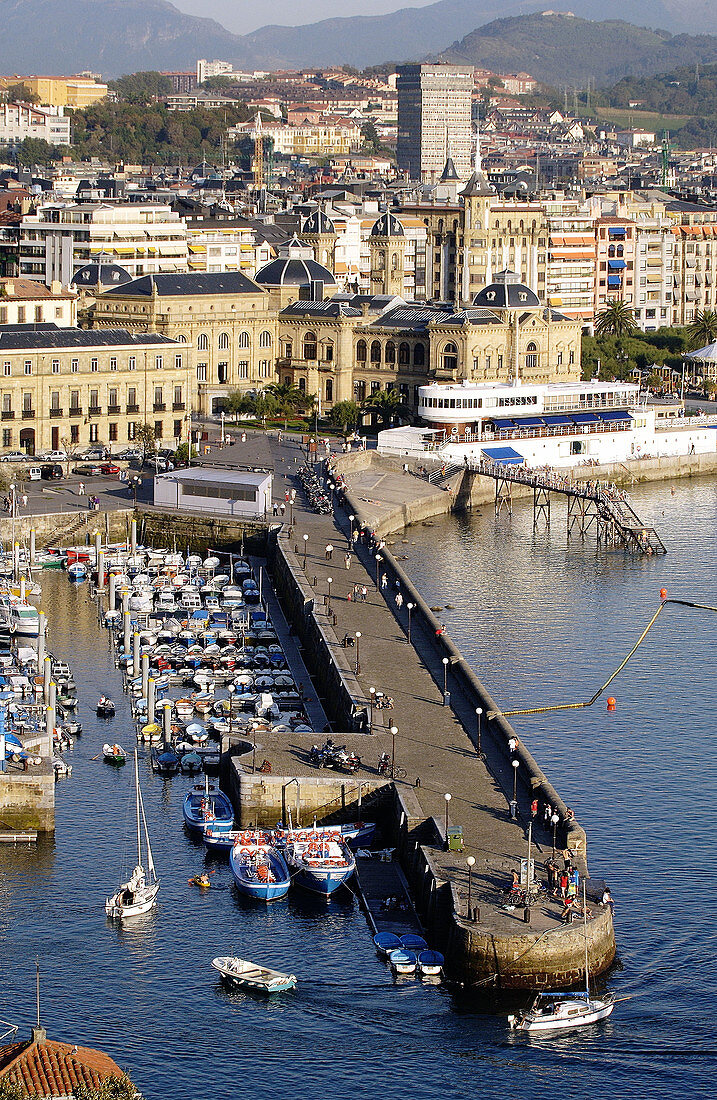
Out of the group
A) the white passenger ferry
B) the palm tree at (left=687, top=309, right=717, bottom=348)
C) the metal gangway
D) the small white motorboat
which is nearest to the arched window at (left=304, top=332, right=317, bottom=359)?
the white passenger ferry

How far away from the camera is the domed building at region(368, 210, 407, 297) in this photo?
10906cm

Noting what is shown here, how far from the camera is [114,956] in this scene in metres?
34.2

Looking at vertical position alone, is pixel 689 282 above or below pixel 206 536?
above

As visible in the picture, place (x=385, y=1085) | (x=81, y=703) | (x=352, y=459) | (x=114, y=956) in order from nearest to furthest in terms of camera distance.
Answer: (x=385, y=1085), (x=114, y=956), (x=81, y=703), (x=352, y=459)

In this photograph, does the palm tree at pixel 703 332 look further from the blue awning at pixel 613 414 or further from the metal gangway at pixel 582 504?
the metal gangway at pixel 582 504

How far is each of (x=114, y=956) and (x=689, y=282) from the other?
332 feet

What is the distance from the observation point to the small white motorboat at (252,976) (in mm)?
32875

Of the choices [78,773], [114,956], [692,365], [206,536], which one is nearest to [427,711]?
[78,773]

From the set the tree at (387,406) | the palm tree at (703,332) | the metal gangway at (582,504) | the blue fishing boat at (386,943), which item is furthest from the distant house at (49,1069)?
the palm tree at (703,332)

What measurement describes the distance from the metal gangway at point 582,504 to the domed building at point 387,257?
95.5 feet

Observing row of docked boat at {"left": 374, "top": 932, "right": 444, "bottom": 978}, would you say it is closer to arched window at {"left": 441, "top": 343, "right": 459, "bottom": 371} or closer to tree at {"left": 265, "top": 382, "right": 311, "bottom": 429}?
arched window at {"left": 441, "top": 343, "right": 459, "bottom": 371}

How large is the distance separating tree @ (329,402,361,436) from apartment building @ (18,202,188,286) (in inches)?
660

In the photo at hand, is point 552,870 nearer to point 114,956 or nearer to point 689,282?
point 114,956

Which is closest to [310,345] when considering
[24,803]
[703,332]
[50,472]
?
[50,472]
